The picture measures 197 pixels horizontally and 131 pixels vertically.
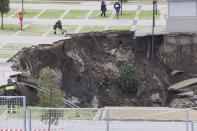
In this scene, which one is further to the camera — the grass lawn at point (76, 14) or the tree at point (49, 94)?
the grass lawn at point (76, 14)

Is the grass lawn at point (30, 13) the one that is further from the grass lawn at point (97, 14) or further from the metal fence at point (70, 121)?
the metal fence at point (70, 121)

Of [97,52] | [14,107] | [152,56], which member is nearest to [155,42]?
[152,56]

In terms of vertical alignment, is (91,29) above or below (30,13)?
below

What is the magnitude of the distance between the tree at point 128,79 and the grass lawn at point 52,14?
1017 centimetres

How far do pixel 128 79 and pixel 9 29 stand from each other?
902 cm

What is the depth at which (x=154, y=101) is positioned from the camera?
36125 mm

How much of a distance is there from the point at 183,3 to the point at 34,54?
903cm

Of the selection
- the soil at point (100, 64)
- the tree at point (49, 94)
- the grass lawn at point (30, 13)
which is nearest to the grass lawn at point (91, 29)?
the soil at point (100, 64)

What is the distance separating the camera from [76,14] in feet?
153

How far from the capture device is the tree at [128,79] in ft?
120

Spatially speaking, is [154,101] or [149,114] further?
[154,101]

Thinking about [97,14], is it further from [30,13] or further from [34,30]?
[34,30]

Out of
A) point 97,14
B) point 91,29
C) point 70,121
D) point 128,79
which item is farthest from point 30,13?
point 70,121

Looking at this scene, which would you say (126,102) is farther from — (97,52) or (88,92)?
(97,52)
